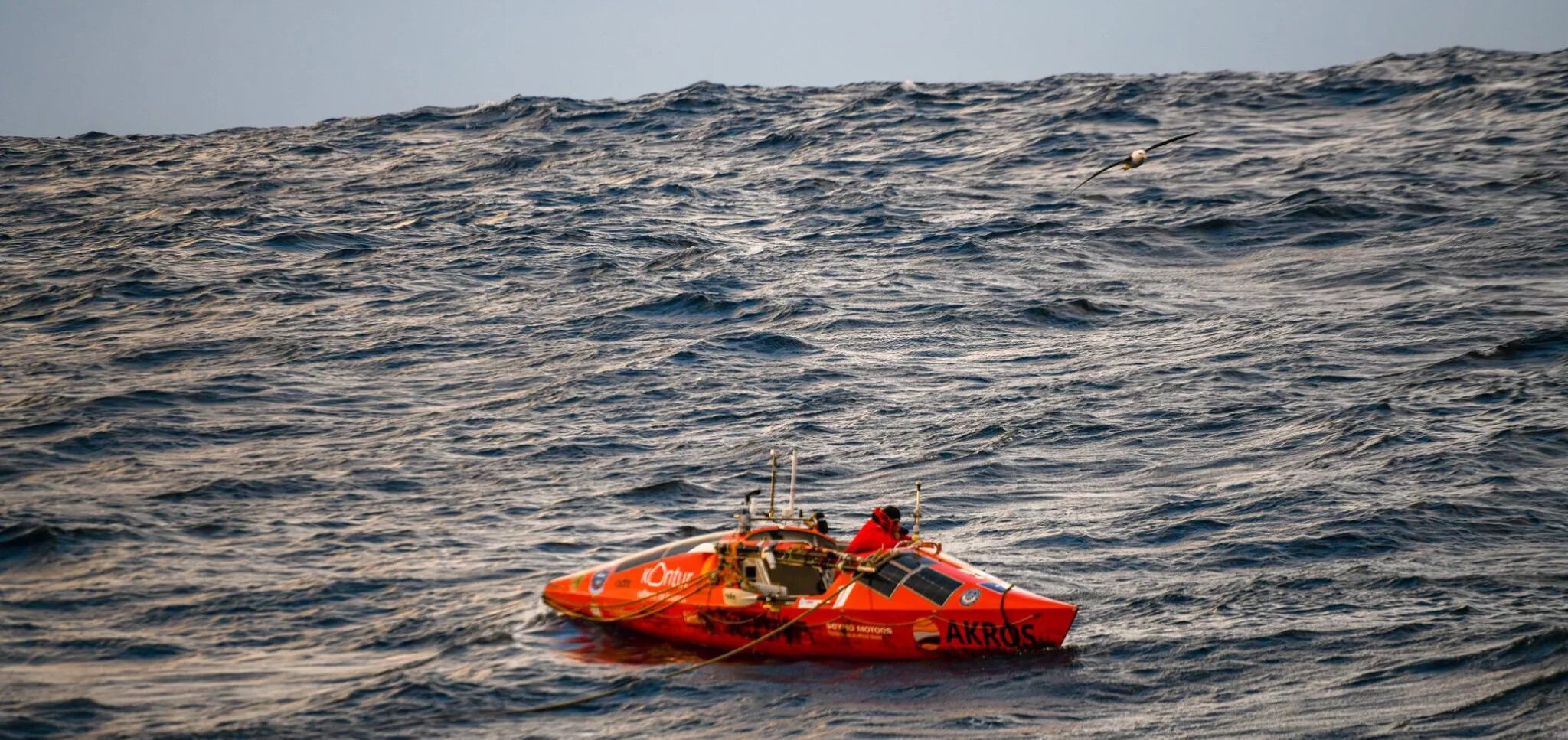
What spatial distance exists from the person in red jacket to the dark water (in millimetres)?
2066

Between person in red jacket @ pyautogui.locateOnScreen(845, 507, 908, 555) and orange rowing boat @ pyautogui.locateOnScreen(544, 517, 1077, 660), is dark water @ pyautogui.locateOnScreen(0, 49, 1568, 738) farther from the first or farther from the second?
person in red jacket @ pyautogui.locateOnScreen(845, 507, 908, 555)

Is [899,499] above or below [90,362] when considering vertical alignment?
below

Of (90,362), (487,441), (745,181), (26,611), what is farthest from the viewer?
(745,181)

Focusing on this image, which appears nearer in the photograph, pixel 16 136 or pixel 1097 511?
pixel 1097 511

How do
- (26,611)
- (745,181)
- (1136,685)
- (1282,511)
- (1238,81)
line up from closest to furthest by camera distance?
(1136,685), (26,611), (1282,511), (745,181), (1238,81)

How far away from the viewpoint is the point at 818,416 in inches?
1513

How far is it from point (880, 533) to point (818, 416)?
14393 mm

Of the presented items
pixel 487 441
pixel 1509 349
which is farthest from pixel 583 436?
pixel 1509 349

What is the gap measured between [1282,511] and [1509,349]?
13.9m

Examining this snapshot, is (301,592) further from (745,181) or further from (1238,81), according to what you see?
(1238,81)

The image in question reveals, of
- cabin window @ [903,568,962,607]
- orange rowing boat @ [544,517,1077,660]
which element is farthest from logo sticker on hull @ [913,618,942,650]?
cabin window @ [903,568,962,607]

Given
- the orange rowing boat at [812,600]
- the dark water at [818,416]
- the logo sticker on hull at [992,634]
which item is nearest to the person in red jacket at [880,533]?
the orange rowing boat at [812,600]

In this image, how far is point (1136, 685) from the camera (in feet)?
72.3

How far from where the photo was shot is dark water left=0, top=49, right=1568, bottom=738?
22.6 metres
